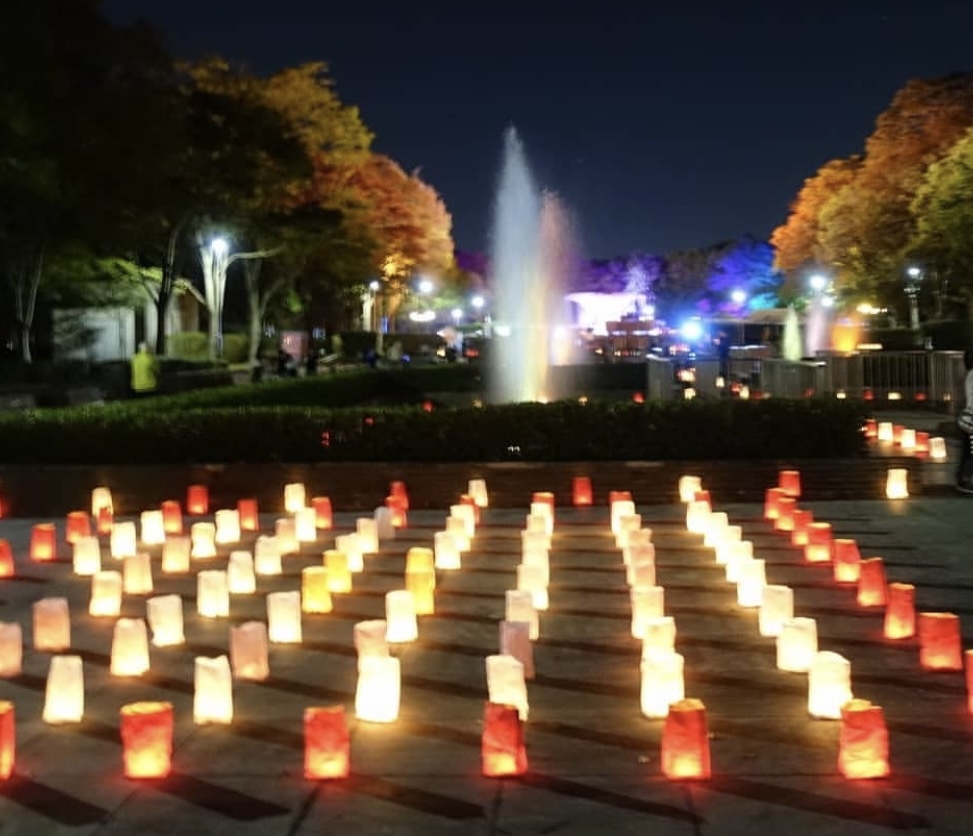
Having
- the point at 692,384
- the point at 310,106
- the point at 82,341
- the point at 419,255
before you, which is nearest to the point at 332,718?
the point at 692,384

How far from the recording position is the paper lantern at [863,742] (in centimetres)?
520

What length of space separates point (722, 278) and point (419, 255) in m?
60.9

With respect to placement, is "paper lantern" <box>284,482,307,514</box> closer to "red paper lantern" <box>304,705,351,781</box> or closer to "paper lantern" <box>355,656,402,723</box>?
"paper lantern" <box>355,656,402,723</box>

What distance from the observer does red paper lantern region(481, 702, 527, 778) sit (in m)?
5.29

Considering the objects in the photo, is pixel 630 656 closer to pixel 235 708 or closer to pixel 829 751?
pixel 829 751

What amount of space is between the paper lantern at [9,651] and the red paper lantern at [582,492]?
689 centimetres

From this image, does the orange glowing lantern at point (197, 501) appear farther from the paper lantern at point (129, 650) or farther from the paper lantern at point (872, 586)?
the paper lantern at point (872, 586)

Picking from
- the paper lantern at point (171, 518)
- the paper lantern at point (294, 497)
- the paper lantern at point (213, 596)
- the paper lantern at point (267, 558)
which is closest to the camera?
the paper lantern at point (213, 596)

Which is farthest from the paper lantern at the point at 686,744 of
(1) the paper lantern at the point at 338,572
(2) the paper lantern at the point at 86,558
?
(2) the paper lantern at the point at 86,558

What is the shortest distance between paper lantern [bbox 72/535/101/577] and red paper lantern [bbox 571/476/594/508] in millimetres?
4968

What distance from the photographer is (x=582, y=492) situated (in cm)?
1299

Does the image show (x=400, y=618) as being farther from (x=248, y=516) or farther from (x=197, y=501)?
(x=197, y=501)

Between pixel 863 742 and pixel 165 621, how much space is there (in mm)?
4142

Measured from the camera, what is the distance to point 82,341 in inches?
1519
